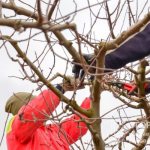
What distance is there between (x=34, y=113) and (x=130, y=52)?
98 cm

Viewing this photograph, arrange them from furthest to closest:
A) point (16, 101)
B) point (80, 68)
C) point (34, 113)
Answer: point (16, 101) < point (34, 113) < point (80, 68)

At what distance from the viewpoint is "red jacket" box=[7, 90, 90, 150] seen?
3801 mm

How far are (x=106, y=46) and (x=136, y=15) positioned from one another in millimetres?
917

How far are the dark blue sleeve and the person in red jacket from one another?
0.55m

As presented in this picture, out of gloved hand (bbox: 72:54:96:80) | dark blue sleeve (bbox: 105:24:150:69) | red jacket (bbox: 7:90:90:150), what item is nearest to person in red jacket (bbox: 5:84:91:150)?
red jacket (bbox: 7:90:90:150)

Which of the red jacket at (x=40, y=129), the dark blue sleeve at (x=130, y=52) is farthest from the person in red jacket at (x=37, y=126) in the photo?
the dark blue sleeve at (x=130, y=52)

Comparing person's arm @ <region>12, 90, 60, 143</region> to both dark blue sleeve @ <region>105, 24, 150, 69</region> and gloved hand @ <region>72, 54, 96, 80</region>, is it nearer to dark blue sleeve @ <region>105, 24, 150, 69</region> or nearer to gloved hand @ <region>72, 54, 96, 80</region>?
gloved hand @ <region>72, 54, 96, 80</region>

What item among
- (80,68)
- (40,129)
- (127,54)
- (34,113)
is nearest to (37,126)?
(34,113)

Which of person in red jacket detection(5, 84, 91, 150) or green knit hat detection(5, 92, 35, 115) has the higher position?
green knit hat detection(5, 92, 35, 115)

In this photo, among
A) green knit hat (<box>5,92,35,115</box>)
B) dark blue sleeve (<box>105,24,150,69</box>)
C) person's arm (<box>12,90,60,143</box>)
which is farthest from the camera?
green knit hat (<box>5,92,35,115</box>)

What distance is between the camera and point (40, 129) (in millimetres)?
4281

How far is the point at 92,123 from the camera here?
3.53m

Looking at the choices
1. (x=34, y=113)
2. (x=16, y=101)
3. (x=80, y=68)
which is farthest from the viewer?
(x=16, y=101)

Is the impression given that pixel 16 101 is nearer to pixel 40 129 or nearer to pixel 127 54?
pixel 40 129
